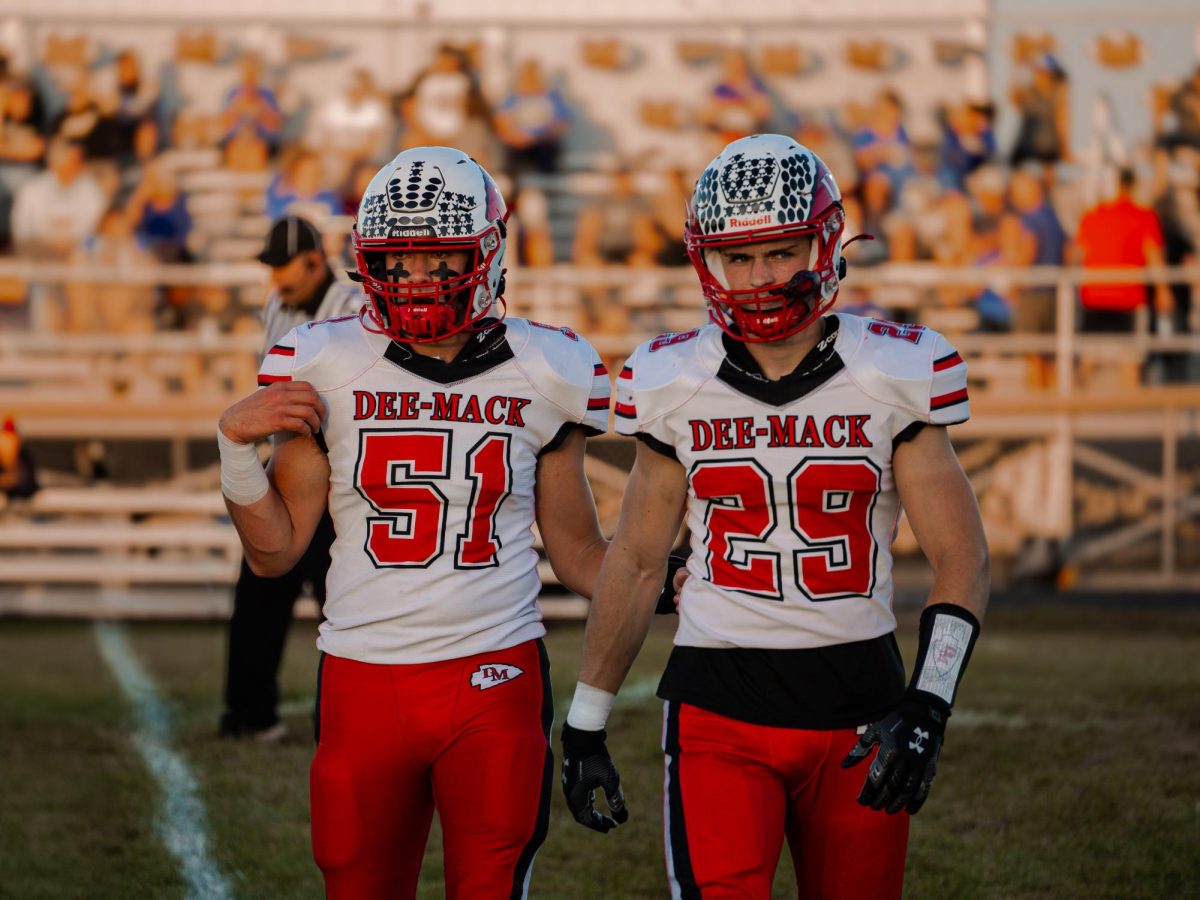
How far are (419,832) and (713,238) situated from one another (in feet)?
4.40

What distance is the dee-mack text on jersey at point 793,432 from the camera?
3.17 metres

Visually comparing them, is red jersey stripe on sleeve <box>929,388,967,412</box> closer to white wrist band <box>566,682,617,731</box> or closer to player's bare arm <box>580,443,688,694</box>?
player's bare arm <box>580,443,688,694</box>

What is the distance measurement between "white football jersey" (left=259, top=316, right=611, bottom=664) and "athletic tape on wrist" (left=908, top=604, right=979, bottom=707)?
86 centimetres

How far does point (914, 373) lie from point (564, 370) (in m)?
Result: 0.75

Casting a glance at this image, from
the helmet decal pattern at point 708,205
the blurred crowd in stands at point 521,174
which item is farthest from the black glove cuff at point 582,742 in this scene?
the blurred crowd in stands at point 521,174

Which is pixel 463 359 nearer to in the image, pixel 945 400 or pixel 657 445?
pixel 657 445

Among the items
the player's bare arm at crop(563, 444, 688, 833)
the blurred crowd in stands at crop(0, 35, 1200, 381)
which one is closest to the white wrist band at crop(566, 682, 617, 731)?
the player's bare arm at crop(563, 444, 688, 833)

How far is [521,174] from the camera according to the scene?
45.1 feet

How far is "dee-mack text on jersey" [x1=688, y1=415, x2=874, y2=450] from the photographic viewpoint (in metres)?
3.17

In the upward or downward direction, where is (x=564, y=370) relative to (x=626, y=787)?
upward

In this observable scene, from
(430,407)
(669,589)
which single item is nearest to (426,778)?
(669,589)

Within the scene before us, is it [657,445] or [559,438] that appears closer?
[657,445]

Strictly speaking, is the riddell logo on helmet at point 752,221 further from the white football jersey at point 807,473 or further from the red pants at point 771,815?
the red pants at point 771,815

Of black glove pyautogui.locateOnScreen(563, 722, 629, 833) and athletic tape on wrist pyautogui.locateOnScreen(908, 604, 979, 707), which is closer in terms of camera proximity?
athletic tape on wrist pyautogui.locateOnScreen(908, 604, 979, 707)
